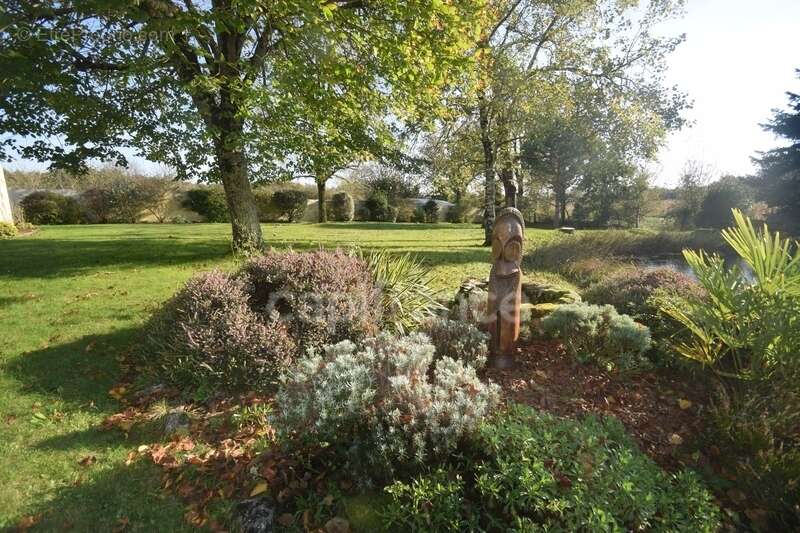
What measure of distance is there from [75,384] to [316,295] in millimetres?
2868

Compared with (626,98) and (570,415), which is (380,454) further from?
(626,98)

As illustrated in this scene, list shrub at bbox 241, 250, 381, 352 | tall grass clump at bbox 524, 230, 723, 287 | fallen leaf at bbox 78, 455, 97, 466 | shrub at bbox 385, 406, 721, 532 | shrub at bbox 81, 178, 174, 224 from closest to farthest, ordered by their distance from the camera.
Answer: shrub at bbox 385, 406, 721, 532 → fallen leaf at bbox 78, 455, 97, 466 → shrub at bbox 241, 250, 381, 352 → tall grass clump at bbox 524, 230, 723, 287 → shrub at bbox 81, 178, 174, 224

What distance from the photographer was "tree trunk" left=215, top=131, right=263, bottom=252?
9.55 meters

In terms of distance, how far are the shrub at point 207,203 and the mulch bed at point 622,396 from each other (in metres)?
→ 24.5

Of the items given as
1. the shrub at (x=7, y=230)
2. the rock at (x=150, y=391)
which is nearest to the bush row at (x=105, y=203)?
the shrub at (x=7, y=230)

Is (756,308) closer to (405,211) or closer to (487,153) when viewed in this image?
(487,153)

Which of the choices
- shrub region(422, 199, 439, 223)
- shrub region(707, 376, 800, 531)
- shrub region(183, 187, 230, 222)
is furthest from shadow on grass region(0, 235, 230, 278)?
shrub region(422, 199, 439, 223)

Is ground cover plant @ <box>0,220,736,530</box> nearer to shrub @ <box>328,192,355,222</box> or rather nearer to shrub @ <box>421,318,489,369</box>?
shrub @ <box>421,318,489,369</box>

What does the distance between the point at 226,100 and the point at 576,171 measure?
71.7 ft

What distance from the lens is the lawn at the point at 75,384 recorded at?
2.77 meters

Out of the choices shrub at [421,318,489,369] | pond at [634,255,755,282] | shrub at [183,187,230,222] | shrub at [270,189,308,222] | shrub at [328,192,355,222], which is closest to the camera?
shrub at [421,318,489,369]

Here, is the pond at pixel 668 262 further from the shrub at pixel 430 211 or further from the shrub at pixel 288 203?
the shrub at pixel 288 203

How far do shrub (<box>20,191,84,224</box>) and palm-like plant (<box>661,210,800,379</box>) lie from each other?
28.0 meters

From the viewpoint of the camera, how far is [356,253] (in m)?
6.38
